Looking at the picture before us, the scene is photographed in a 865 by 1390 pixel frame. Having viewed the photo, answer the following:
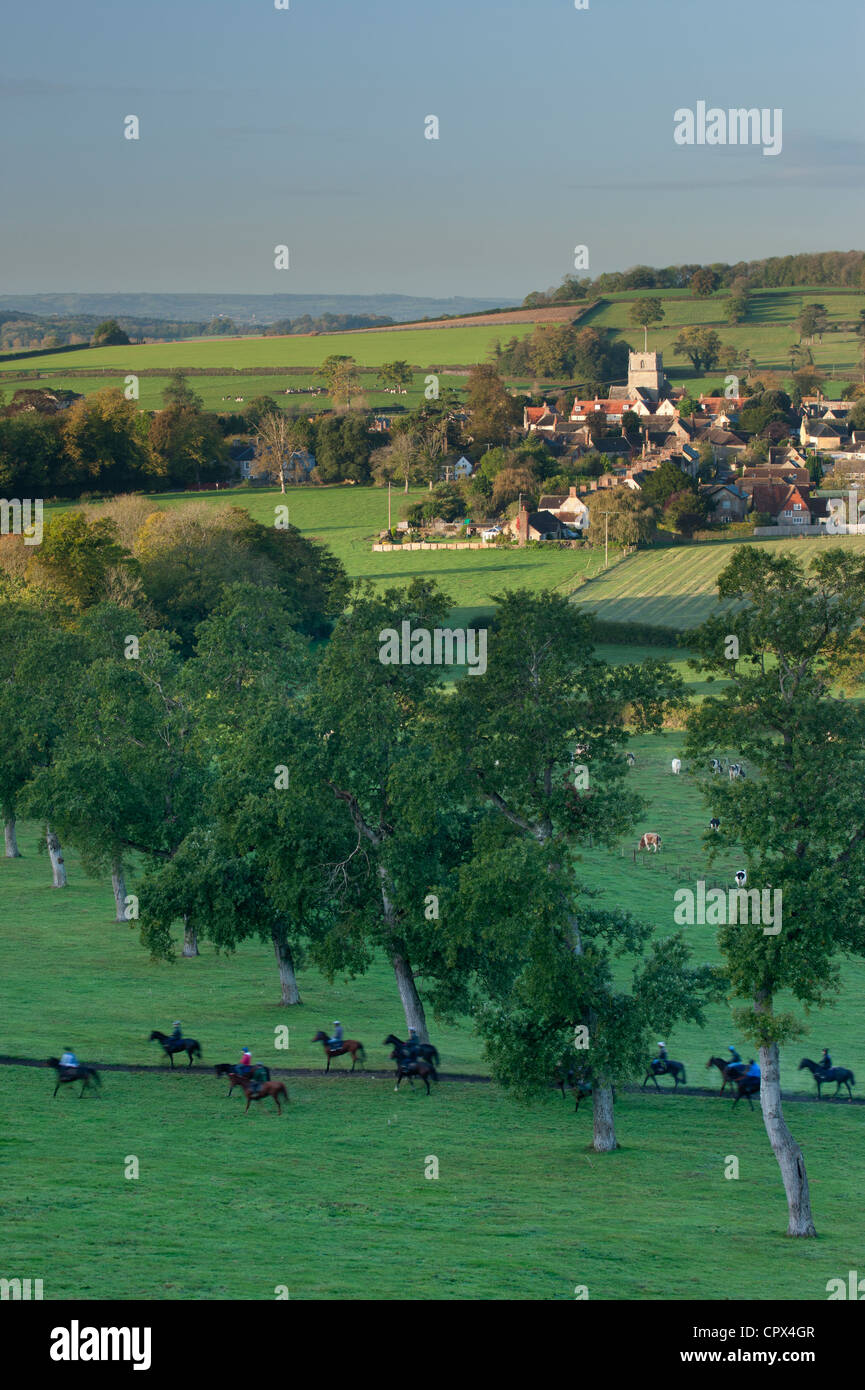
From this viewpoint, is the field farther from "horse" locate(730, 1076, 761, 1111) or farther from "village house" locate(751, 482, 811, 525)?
"village house" locate(751, 482, 811, 525)

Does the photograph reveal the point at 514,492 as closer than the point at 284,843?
No

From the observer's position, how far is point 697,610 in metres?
117

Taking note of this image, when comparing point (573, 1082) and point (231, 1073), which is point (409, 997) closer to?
point (231, 1073)

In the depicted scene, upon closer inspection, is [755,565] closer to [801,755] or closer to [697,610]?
[801,755]

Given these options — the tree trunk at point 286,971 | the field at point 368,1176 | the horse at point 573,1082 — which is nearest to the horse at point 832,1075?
the field at point 368,1176

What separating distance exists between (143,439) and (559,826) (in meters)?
136

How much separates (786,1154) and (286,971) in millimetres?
18967

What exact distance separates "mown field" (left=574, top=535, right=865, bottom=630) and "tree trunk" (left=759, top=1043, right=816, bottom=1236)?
274 ft

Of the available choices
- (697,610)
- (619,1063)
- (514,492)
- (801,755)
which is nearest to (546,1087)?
(619,1063)

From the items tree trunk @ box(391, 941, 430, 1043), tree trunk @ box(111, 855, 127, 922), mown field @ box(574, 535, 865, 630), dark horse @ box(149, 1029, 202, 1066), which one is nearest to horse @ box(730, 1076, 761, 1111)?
tree trunk @ box(391, 941, 430, 1043)

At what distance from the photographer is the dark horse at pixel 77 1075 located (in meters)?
30.8

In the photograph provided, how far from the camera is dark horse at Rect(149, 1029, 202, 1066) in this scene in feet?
111

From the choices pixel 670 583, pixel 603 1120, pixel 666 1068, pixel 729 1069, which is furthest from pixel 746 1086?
pixel 670 583

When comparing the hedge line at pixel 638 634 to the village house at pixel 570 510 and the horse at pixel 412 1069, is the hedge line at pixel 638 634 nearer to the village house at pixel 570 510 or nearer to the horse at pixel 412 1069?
the village house at pixel 570 510
